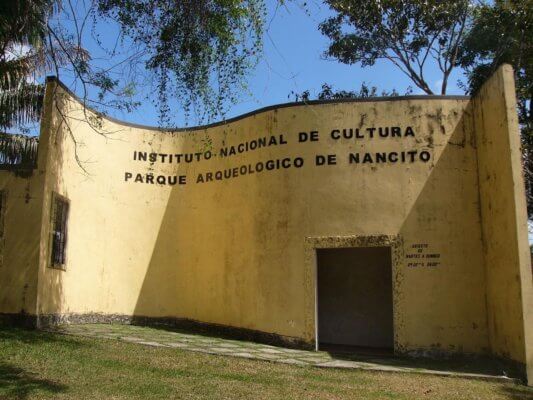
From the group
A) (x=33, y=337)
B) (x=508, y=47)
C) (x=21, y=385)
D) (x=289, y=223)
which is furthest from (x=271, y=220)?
(x=508, y=47)

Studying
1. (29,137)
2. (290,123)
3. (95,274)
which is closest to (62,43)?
(290,123)

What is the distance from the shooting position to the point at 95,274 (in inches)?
447

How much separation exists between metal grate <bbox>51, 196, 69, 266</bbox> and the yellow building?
3 centimetres

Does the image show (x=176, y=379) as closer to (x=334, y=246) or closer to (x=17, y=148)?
(x=334, y=246)

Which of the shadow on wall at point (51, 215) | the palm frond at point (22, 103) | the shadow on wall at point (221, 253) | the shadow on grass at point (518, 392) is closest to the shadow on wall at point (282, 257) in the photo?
the shadow on wall at point (221, 253)

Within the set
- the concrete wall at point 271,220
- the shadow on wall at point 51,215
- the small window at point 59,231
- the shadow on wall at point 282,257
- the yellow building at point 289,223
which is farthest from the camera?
the small window at point 59,231

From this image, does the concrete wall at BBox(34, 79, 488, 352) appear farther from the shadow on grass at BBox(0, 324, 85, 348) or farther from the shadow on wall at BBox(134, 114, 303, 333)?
the shadow on grass at BBox(0, 324, 85, 348)

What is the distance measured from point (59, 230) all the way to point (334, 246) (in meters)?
5.19

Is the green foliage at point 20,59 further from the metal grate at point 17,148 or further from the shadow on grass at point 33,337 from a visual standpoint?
the shadow on grass at point 33,337

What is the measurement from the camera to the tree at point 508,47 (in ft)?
44.9

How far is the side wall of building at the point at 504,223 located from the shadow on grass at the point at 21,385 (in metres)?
6.19

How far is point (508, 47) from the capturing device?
15.1 m

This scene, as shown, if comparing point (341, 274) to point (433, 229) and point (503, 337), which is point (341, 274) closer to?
point (433, 229)

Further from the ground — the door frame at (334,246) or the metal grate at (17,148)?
the metal grate at (17,148)
